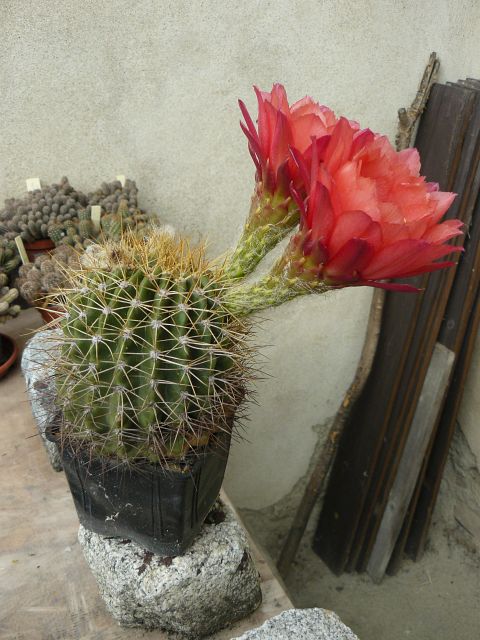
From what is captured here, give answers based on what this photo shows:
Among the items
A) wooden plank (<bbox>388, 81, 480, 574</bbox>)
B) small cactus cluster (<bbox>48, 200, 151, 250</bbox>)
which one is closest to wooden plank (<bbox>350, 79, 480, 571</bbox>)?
wooden plank (<bbox>388, 81, 480, 574</bbox>)

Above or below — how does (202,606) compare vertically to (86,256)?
below

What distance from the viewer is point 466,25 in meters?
1.50

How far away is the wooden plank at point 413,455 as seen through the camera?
154 cm

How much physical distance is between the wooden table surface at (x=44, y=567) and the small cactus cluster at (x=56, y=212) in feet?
1.31

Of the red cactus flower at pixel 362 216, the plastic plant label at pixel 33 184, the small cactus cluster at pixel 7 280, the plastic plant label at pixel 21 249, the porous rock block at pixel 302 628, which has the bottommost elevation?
the porous rock block at pixel 302 628

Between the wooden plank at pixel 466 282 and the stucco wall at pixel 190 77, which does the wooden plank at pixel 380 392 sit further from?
the stucco wall at pixel 190 77

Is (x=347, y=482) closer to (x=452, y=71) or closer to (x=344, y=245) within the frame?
(x=452, y=71)

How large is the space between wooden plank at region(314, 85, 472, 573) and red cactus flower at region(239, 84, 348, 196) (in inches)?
37.9

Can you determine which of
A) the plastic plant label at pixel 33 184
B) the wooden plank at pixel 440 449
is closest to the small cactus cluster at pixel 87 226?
the plastic plant label at pixel 33 184

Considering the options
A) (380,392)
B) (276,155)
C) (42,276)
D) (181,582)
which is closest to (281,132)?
(276,155)

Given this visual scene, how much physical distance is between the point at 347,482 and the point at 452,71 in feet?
4.04

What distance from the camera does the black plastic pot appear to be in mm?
689

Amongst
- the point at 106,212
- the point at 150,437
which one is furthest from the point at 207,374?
the point at 106,212

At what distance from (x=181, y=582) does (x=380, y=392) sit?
109cm
